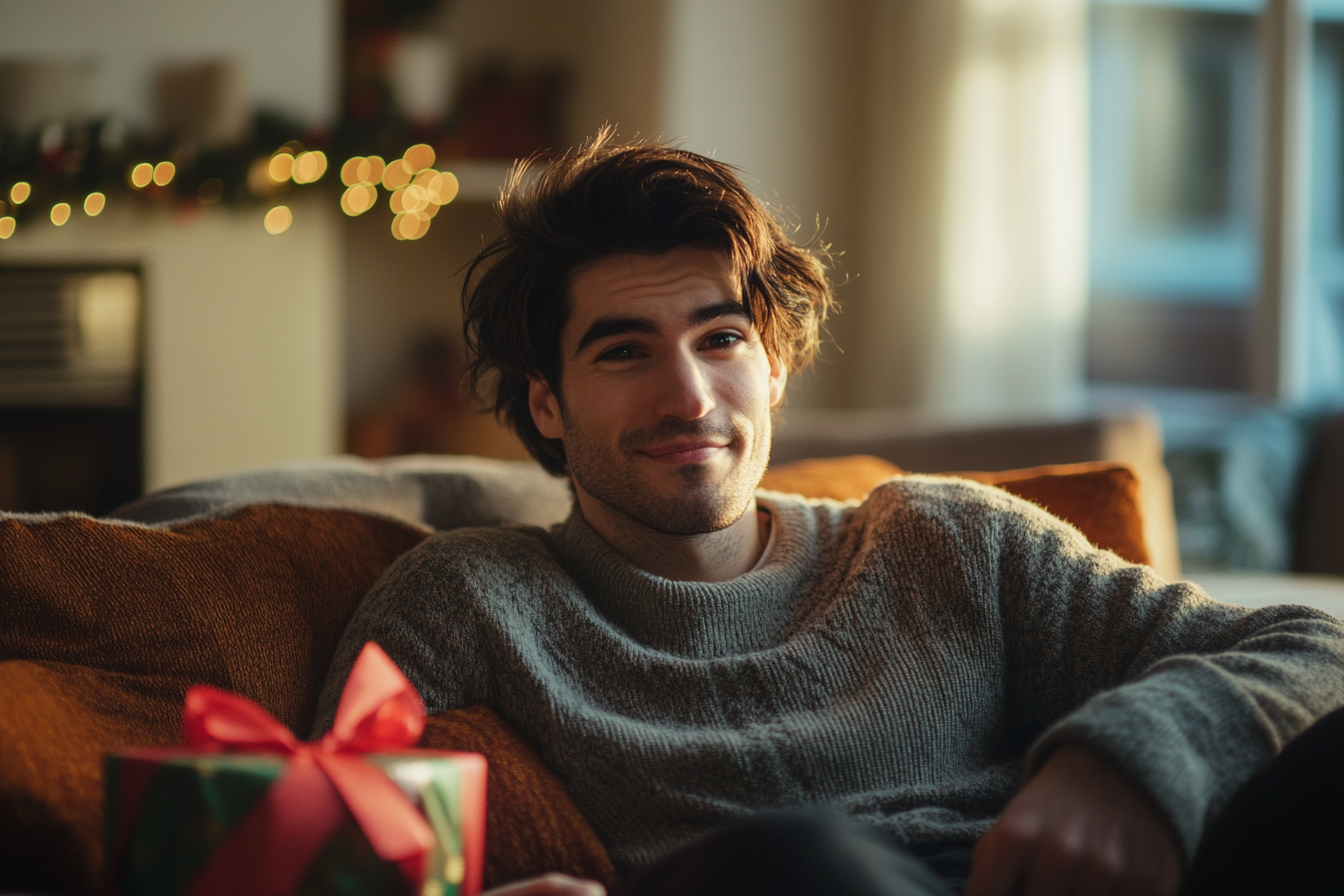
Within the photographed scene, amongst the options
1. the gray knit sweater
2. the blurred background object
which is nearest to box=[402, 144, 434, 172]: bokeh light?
the blurred background object

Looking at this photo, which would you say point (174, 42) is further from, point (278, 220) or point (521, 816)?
point (521, 816)

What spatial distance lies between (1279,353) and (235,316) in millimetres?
3332

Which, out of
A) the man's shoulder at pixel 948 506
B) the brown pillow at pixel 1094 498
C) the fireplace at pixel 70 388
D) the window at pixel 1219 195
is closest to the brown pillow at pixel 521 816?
the man's shoulder at pixel 948 506

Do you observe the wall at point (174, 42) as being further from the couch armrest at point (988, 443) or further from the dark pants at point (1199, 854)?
the dark pants at point (1199, 854)

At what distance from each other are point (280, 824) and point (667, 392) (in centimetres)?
65

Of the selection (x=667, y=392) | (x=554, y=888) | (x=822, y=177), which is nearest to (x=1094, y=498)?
(x=667, y=392)

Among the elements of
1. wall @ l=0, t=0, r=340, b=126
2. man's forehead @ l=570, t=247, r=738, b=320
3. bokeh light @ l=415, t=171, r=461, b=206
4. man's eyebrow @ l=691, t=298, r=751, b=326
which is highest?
wall @ l=0, t=0, r=340, b=126

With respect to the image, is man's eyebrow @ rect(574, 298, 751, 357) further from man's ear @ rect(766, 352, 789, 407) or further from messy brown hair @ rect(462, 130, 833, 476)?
man's ear @ rect(766, 352, 789, 407)

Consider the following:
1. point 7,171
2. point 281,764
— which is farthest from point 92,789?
point 7,171

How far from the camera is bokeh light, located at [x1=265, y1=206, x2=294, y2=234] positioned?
4.06m

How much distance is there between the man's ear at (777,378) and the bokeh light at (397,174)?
3.03m

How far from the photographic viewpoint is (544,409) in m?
1.46

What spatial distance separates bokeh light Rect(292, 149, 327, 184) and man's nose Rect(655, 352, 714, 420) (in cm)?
317

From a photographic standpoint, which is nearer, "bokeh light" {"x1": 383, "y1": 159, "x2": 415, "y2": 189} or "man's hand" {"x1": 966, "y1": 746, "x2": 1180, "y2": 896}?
"man's hand" {"x1": 966, "y1": 746, "x2": 1180, "y2": 896}
